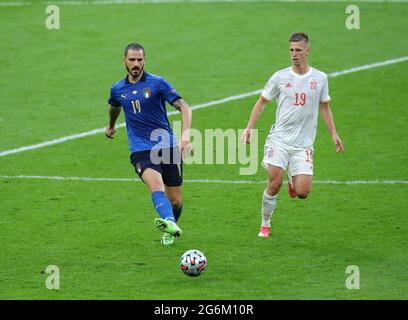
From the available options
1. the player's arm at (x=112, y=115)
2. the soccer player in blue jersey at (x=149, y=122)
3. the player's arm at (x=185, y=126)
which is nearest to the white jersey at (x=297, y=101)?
the player's arm at (x=185, y=126)

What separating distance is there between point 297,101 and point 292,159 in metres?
0.77

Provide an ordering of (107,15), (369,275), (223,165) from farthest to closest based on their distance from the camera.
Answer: (107,15)
(223,165)
(369,275)

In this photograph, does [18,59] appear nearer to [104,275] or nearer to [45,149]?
[45,149]

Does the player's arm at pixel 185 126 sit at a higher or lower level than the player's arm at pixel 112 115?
lower

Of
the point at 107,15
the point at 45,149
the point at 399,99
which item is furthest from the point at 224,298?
the point at 107,15

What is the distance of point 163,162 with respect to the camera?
1299 cm

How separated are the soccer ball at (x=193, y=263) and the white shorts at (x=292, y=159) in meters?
2.19

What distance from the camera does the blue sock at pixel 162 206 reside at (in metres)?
12.3

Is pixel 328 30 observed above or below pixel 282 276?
above

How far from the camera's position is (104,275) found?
38.7ft

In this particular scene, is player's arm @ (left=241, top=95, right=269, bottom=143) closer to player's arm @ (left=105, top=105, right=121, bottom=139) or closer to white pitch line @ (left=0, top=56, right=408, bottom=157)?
player's arm @ (left=105, top=105, right=121, bottom=139)

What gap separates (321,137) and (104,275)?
27.8 ft

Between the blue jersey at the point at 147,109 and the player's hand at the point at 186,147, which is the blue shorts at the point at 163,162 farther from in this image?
the player's hand at the point at 186,147

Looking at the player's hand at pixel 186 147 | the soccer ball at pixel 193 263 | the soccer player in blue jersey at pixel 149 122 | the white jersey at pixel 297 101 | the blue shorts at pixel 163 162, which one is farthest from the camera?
the white jersey at pixel 297 101
